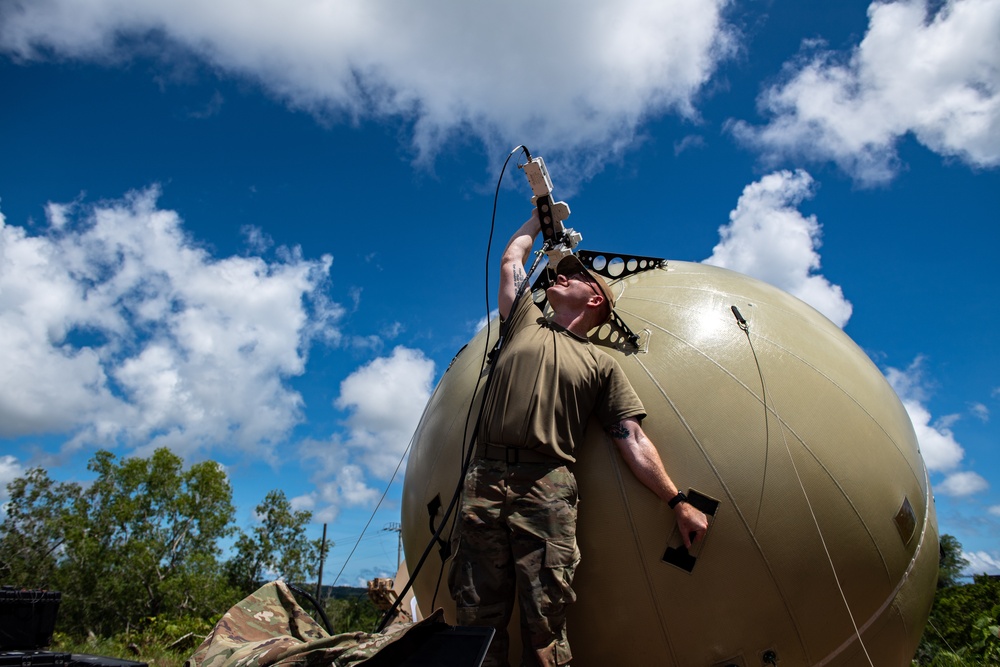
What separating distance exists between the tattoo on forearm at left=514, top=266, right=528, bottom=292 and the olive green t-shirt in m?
0.63

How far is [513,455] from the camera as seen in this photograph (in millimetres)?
3113

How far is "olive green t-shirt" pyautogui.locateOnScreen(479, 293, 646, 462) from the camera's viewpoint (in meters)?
3.09

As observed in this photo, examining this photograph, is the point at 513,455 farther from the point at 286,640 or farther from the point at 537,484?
the point at 286,640

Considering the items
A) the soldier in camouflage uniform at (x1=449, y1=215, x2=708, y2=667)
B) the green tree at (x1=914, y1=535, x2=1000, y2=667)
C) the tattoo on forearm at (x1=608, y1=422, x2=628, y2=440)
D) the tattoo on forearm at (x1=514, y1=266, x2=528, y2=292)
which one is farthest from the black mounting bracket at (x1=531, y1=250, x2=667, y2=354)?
the green tree at (x1=914, y1=535, x2=1000, y2=667)

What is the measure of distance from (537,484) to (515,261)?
62.7 inches

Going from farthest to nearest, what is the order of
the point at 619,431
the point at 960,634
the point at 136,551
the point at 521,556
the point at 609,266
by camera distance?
the point at 136,551 → the point at 960,634 → the point at 609,266 → the point at 619,431 → the point at 521,556

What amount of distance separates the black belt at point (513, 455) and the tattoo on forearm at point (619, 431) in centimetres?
29

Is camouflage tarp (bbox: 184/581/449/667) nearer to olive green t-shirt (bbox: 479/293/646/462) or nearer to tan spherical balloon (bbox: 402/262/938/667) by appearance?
tan spherical balloon (bbox: 402/262/938/667)

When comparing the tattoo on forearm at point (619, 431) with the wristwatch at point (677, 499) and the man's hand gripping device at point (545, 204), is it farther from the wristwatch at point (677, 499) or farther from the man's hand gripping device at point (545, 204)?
the man's hand gripping device at point (545, 204)

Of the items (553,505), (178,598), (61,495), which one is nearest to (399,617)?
(553,505)

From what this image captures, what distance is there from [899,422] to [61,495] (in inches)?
1782

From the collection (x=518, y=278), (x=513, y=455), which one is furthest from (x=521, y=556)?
(x=518, y=278)

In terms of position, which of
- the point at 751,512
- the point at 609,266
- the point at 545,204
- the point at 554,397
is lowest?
the point at 751,512

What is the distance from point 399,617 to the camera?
552cm
